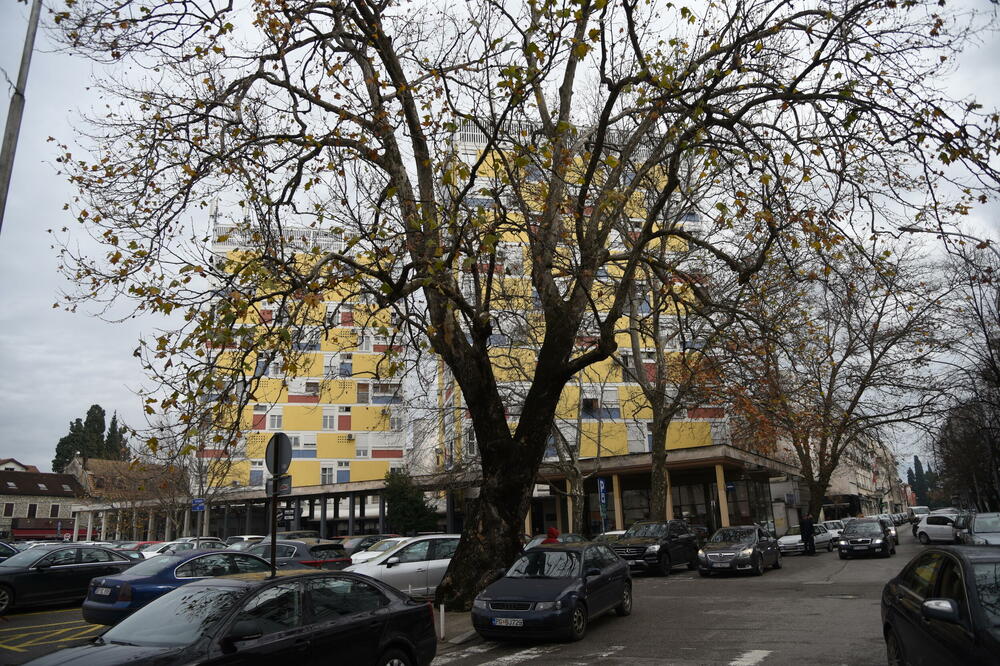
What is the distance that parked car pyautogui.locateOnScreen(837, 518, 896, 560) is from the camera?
1022 inches

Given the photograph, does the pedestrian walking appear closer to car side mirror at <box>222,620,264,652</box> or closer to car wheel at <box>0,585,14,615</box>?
car wheel at <box>0,585,14,615</box>

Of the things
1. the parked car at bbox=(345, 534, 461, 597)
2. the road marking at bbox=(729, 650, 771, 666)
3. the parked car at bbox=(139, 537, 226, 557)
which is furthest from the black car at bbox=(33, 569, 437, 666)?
the parked car at bbox=(139, 537, 226, 557)

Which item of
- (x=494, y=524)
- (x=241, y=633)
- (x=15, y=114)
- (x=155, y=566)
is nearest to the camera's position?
(x=241, y=633)

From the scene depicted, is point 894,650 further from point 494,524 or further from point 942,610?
point 494,524

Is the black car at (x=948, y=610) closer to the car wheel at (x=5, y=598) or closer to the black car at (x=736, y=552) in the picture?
the black car at (x=736, y=552)

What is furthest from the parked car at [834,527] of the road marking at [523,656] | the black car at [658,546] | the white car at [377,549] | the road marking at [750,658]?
the road marking at [523,656]

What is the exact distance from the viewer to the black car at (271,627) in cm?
520

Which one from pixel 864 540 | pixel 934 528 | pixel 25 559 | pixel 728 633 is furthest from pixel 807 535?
pixel 25 559

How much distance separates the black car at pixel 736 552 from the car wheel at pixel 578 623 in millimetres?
10730

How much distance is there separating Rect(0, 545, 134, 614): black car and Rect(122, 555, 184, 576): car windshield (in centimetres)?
478

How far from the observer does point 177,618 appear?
568 cm

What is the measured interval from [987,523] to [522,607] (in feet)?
59.7

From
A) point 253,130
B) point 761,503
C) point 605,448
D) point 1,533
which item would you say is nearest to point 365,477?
point 605,448

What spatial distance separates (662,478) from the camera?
26625mm
